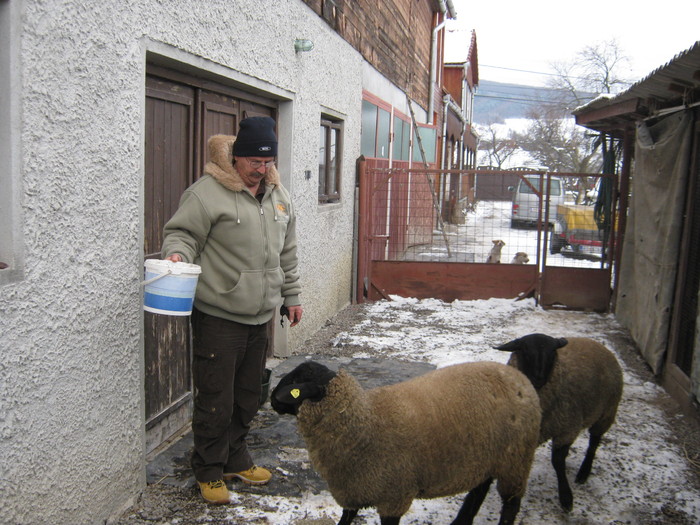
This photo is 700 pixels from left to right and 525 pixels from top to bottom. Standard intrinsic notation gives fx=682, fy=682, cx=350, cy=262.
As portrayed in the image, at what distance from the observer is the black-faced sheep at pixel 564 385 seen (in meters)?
3.92

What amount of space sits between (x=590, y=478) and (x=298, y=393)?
242cm

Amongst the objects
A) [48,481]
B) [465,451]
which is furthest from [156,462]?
[465,451]

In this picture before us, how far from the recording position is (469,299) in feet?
32.9

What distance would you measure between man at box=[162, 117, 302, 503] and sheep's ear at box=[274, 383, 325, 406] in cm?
79

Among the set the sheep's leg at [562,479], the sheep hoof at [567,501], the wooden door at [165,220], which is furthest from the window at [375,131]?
the sheep hoof at [567,501]

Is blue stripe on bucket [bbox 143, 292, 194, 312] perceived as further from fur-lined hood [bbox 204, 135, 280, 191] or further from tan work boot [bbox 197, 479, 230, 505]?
tan work boot [bbox 197, 479, 230, 505]

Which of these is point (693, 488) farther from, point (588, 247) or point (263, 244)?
point (588, 247)

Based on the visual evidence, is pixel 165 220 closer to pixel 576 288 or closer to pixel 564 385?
pixel 564 385

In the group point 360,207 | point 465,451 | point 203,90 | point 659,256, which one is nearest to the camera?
point 465,451

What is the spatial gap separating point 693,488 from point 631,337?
3813 mm

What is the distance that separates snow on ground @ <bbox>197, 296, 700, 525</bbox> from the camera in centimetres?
384

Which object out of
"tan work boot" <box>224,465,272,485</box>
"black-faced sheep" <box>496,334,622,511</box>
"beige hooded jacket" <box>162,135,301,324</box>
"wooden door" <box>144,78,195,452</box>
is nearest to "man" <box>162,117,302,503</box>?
"beige hooded jacket" <box>162,135,301,324</box>

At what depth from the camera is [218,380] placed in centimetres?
368

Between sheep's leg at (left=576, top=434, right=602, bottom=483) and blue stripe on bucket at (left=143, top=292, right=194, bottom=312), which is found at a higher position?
blue stripe on bucket at (left=143, top=292, right=194, bottom=312)
